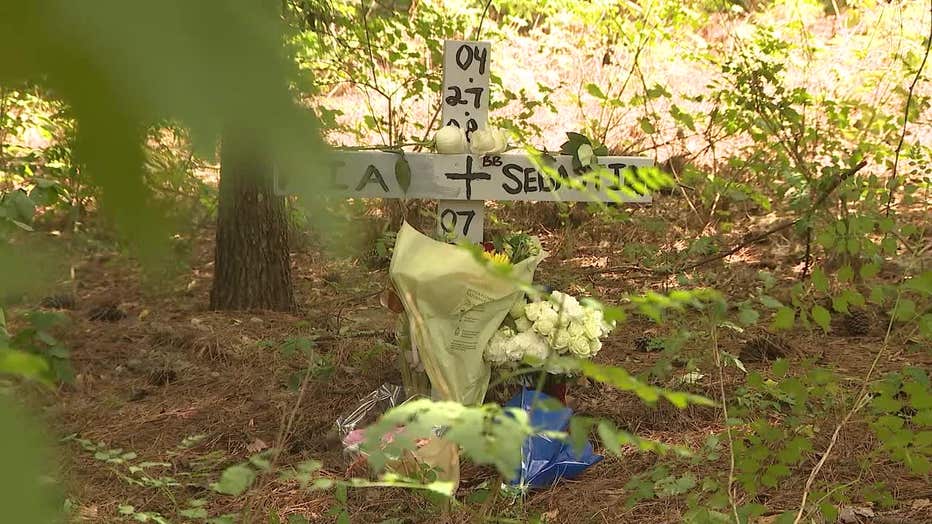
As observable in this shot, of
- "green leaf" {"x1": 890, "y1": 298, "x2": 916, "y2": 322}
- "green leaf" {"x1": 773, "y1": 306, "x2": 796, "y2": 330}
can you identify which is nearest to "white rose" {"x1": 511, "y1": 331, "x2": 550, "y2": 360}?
"green leaf" {"x1": 773, "y1": 306, "x2": 796, "y2": 330}

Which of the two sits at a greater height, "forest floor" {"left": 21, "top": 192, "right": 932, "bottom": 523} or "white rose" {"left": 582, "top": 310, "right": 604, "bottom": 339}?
"white rose" {"left": 582, "top": 310, "right": 604, "bottom": 339}

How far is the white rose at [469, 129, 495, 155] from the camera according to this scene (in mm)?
2762

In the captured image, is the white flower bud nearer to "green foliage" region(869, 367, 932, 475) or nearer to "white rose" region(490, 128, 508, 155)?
"white rose" region(490, 128, 508, 155)

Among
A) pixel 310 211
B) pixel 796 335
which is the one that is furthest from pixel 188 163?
pixel 796 335

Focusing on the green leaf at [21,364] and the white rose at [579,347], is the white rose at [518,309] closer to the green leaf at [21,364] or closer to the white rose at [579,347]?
the white rose at [579,347]

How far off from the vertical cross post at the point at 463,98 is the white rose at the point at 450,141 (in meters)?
0.06

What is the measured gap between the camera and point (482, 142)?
2764 millimetres

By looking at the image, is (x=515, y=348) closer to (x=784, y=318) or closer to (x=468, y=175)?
(x=468, y=175)

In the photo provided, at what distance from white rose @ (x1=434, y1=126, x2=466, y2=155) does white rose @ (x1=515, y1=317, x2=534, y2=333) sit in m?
0.58

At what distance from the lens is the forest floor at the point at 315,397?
7.87 ft

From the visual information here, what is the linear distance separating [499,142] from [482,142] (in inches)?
2.2

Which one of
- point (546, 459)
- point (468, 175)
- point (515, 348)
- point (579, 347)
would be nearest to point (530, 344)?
point (515, 348)

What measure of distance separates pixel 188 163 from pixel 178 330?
367 centimetres

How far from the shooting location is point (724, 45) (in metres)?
6.76
